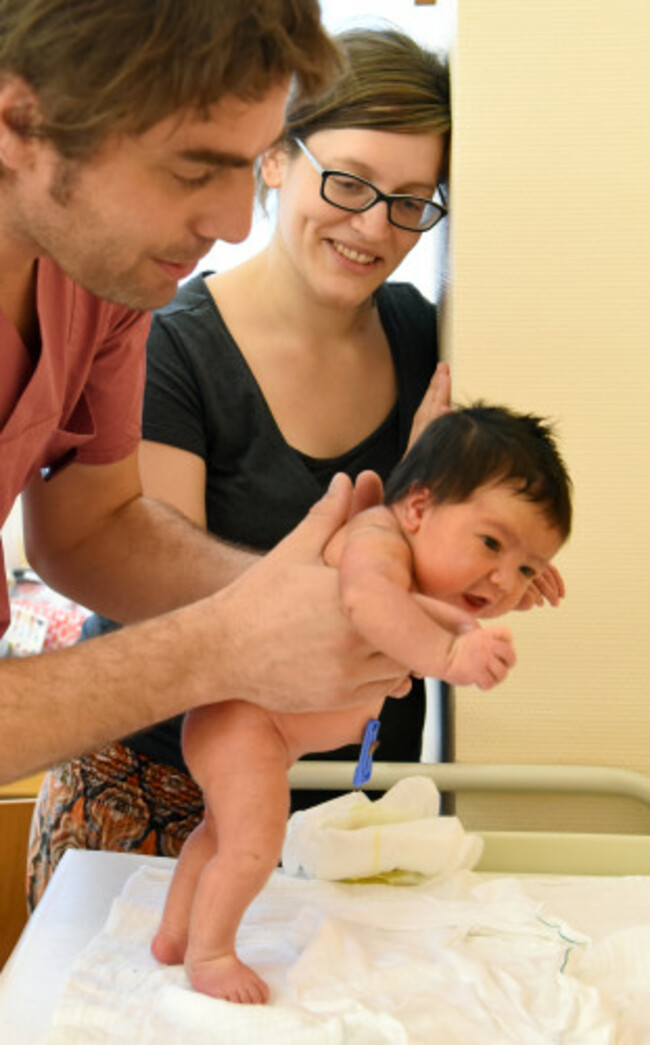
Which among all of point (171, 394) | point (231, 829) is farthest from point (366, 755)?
point (171, 394)

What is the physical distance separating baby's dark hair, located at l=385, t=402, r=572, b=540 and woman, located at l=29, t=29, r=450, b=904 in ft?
1.75

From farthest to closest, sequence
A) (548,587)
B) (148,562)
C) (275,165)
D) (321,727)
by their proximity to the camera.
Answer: (275,165)
(148,562)
(548,587)
(321,727)

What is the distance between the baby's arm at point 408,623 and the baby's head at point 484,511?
0.05 metres

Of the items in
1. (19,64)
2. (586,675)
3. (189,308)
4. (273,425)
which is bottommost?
(586,675)

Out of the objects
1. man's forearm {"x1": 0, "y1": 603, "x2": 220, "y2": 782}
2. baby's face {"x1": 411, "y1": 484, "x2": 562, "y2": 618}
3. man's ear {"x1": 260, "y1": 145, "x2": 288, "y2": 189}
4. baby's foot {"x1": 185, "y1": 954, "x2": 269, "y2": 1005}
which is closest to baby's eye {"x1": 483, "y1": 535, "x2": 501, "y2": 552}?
baby's face {"x1": 411, "y1": 484, "x2": 562, "y2": 618}

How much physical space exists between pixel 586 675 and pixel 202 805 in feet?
2.31

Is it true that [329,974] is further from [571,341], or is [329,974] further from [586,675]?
[571,341]

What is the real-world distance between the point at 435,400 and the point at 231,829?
3.01 feet

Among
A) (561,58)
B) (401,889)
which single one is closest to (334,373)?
(561,58)

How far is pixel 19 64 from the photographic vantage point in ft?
4.46

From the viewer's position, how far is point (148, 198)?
1.43 meters

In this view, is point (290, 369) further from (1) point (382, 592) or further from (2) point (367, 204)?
(1) point (382, 592)

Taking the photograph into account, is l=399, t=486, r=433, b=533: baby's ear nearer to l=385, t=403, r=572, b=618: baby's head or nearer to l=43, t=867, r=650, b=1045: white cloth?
l=385, t=403, r=572, b=618: baby's head

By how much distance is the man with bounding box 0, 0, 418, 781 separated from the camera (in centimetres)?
135
